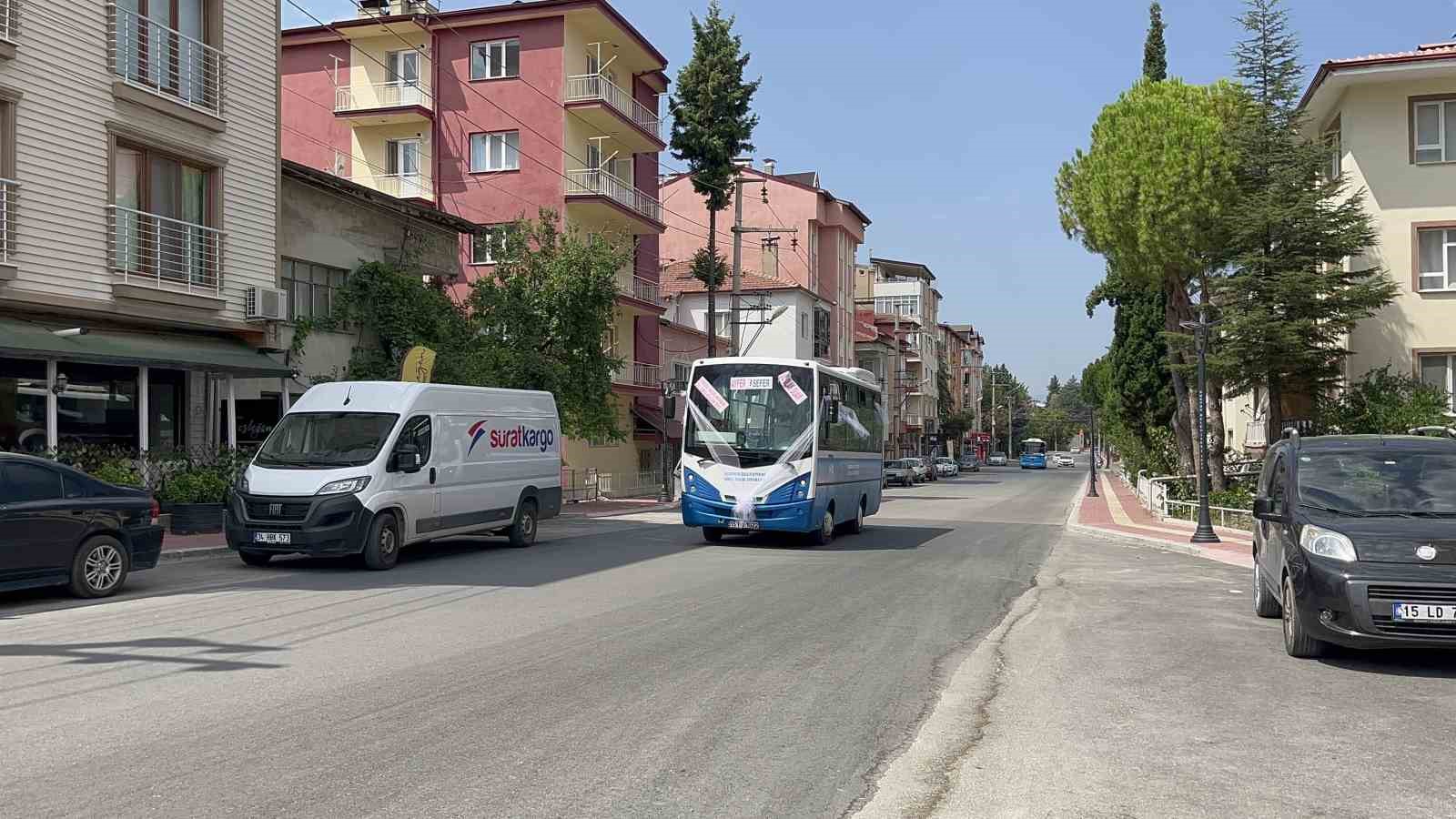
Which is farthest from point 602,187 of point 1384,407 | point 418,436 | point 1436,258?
point 1384,407

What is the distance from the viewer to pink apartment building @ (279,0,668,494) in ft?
129

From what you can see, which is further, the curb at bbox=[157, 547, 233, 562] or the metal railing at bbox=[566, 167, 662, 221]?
the metal railing at bbox=[566, 167, 662, 221]

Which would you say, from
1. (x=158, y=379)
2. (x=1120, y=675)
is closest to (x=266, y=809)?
(x=1120, y=675)

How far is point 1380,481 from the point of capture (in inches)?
376

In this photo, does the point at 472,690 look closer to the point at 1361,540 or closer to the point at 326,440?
the point at 1361,540

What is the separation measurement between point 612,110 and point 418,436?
84.6 ft

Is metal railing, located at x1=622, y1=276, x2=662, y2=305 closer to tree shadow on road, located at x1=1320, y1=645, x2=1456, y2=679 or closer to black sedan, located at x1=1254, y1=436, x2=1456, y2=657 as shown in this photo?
black sedan, located at x1=1254, y1=436, x2=1456, y2=657

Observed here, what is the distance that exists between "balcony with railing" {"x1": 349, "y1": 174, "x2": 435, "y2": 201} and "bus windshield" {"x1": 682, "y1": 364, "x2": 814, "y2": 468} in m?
24.0

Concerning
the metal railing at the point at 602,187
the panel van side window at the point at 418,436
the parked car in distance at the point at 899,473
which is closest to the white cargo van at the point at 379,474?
the panel van side window at the point at 418,436

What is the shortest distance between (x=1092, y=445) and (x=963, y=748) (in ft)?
159

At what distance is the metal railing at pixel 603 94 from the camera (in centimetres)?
3909

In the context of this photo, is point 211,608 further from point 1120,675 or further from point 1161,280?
point 1161,280

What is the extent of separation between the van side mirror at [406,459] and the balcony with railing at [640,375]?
26.3m

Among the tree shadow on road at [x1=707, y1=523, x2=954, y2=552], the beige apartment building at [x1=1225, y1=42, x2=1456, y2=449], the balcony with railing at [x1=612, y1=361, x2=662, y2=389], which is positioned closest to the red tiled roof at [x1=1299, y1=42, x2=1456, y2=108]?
the beige apartment building at [x1=1225, y1=42, x2=1456, y2=449]
